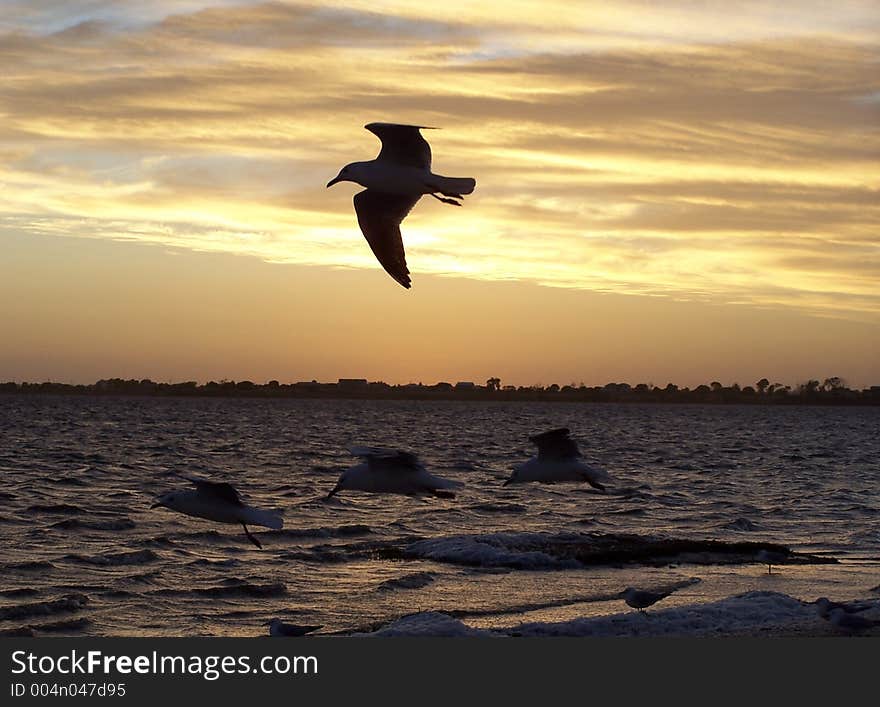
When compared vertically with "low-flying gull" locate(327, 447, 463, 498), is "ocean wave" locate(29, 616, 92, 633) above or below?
below

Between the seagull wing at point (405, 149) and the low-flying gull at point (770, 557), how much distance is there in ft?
36.2

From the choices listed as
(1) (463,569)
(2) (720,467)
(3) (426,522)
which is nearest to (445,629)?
(1) (463,569)

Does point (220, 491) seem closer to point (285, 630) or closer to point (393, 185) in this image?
point (285, 630)

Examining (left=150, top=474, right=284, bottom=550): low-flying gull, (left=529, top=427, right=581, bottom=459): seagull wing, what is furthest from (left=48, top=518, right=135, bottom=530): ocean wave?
(left=529, top=427, right=581, bottom=459): seagull wing

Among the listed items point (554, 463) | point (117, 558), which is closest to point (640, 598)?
point (554, 463)

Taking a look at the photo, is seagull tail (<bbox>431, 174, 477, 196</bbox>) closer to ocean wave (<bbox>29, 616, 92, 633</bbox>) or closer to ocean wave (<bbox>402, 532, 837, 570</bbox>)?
ocean wave (<bbox>29, 616, 92, 633</bbox>)

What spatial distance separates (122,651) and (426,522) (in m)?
12.5

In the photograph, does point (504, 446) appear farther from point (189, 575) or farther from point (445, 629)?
point (445, 629)

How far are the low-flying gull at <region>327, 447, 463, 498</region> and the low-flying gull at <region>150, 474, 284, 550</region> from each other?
39.0 inches

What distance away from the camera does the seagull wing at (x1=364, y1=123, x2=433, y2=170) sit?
11.8 metres

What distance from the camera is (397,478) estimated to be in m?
13.5

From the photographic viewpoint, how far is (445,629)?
14.5 m

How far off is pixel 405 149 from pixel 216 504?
3883 mm

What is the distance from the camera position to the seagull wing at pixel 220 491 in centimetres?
1271
